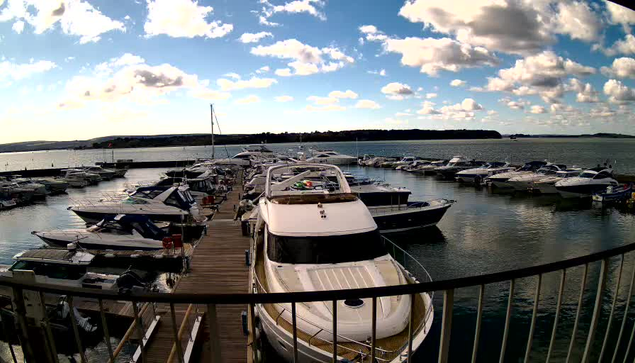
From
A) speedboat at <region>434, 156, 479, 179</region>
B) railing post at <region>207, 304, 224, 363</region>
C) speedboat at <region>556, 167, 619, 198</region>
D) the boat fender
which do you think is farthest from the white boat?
speedboat at <region>434, 156, 479, 179</region>

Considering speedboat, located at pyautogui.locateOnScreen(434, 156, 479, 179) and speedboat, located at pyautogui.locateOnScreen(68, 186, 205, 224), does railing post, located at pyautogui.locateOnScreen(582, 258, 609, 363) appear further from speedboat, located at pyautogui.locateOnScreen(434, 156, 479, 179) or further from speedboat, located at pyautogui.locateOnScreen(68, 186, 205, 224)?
speedboat, located at pyautogui.locateOnScreen(434, 156, 479, 179)

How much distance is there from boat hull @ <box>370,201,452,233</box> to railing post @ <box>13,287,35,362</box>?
68.3 feet

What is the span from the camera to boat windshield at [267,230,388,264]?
27.8 ft

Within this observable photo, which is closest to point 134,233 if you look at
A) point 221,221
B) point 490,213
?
point 221,221

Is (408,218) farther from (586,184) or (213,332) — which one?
(213,332)

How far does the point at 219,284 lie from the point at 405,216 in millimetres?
14475

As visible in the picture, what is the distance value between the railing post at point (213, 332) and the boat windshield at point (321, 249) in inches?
234

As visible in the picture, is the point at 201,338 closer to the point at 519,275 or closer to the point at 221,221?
the point at 519,275

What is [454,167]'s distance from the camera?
185 feet

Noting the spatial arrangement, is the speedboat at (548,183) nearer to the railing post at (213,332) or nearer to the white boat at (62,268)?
the white boat at (62,268)

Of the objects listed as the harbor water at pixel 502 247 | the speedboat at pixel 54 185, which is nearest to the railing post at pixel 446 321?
the harbor water at pixel 502 247

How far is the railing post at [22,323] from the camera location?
2772 millimetres

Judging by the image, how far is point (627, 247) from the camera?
2910mm

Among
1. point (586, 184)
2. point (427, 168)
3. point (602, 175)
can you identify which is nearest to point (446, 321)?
point (586, 184)
